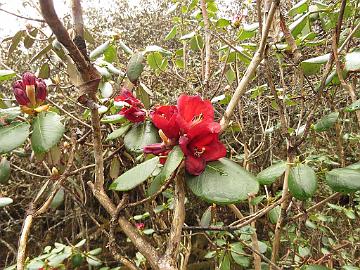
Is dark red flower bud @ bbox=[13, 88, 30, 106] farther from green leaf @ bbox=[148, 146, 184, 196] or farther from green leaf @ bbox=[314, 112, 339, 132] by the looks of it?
green leaf @ bbox=[314, 112, 339, 132]

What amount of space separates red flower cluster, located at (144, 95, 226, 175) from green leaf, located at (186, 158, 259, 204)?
0.05 feet

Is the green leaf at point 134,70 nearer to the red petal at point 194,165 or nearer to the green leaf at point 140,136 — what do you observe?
the green leaf at point 140,136

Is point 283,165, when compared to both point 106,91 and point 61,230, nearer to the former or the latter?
point 106,91

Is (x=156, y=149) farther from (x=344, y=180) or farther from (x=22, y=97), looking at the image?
(x=344, y=180)

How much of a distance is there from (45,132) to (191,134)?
0.98ft

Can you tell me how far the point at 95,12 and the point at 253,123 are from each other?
252cm

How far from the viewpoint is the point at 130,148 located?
2.59 feet

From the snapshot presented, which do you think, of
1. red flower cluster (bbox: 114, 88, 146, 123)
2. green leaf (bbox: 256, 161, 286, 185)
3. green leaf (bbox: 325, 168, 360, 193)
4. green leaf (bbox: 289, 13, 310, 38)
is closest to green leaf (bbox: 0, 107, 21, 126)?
red flower cluster (bbox: 114, 88, 146, 123)

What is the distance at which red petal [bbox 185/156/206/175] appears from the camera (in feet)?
2.08

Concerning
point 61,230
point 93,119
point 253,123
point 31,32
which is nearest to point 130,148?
point 93,119

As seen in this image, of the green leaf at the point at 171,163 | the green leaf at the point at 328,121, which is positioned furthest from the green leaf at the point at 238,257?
the green leaf at the point at 171,163

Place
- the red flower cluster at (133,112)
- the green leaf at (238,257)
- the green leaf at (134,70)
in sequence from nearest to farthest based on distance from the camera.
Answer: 1. the red flower cluster at (133,112)
2. the green leaf at (134,70)
3. the green leaf at (238,257)

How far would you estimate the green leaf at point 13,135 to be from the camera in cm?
68

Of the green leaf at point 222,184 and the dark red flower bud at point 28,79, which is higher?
the dark red flower bud at point 28,79
